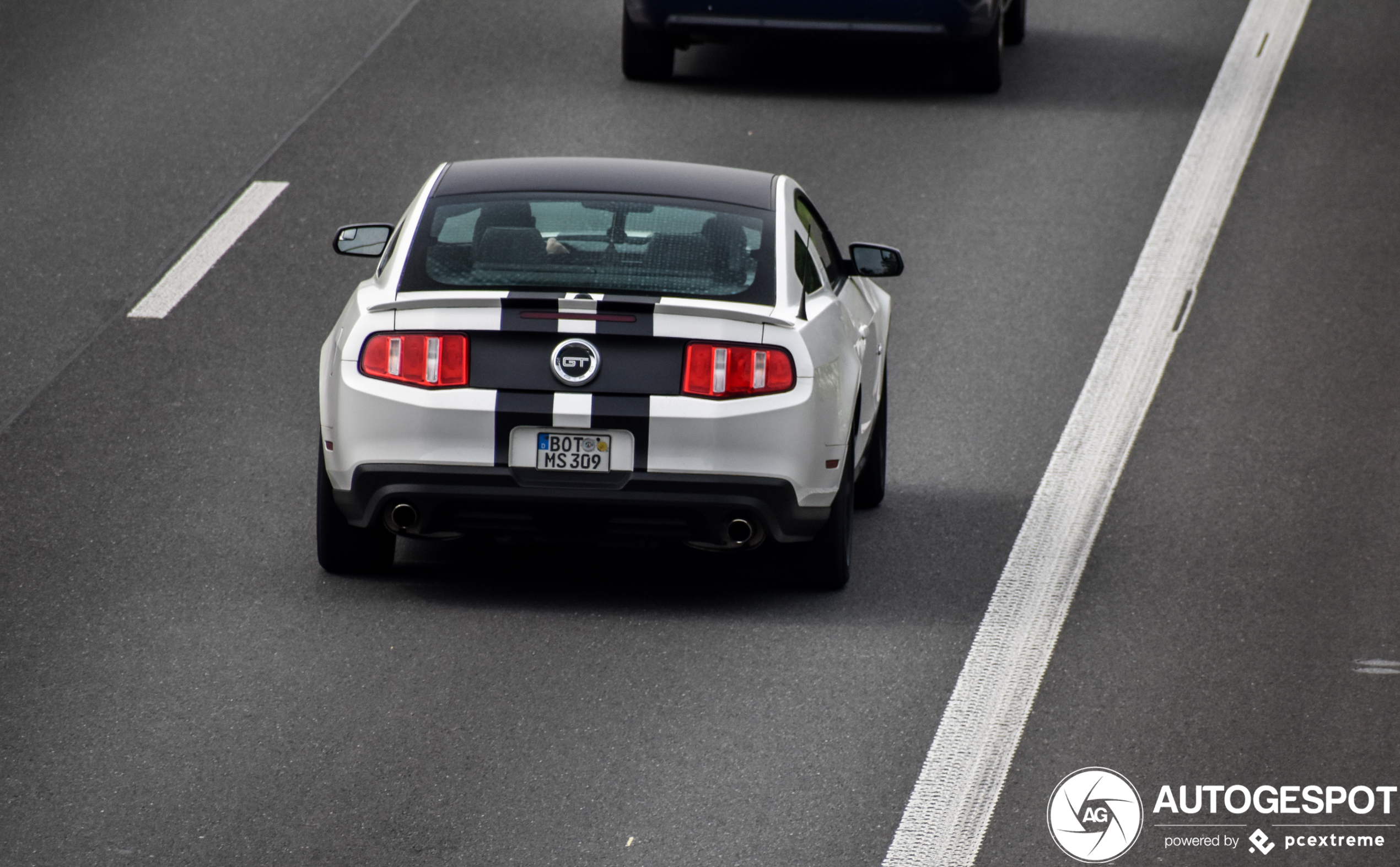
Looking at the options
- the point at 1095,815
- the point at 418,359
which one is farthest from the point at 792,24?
the point at 1095,815

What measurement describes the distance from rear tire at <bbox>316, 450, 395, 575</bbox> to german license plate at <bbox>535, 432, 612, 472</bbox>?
0.74 m

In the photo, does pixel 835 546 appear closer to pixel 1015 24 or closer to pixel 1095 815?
pixel 1095 815

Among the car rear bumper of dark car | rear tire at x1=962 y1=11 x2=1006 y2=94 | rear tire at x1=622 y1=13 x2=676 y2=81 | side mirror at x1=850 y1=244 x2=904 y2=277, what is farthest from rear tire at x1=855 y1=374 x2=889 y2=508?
rear tire at x1=962 y1=11 x2=1006 y2=94

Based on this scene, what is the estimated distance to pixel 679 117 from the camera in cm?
1501

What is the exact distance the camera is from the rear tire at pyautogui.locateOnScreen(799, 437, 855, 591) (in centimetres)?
765

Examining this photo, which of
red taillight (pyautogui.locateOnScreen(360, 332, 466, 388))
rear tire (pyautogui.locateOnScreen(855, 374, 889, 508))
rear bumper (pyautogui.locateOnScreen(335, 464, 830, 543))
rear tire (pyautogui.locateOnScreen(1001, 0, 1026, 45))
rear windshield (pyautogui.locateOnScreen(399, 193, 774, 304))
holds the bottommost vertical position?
rear tire (pyautogui.locateOnScreen(1001, 0, 1026, 45))

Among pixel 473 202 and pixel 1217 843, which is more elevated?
pixel 473 202

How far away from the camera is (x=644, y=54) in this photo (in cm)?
1580

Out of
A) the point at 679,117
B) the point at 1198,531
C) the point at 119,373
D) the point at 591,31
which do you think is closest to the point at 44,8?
the point at 591,31

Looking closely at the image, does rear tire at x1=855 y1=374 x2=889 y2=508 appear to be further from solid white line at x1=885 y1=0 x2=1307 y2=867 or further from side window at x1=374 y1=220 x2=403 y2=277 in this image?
side window at x1=374 y1=220 x2=403 y2=277

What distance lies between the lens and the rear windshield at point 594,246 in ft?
24.4

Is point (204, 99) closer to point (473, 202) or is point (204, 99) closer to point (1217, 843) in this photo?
point (473, 202)

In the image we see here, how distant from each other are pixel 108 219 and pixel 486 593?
5.70 m

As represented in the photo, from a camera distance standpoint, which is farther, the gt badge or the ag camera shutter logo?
the gt badge
